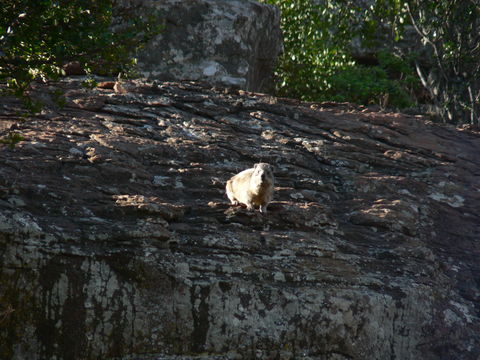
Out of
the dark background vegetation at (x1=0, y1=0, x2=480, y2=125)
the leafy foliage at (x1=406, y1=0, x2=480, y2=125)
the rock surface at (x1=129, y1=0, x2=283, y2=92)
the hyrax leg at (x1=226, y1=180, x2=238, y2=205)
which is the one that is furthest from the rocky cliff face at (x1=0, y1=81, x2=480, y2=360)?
the leafy foliage at (x1=406, y1=0, x2=480, y2=125)

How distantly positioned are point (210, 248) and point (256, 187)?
1117 millimetres

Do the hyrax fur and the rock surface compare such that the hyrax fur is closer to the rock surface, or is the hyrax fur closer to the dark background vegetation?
the dark background vegetation

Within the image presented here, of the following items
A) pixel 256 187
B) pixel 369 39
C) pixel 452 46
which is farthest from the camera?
pixel 369 39

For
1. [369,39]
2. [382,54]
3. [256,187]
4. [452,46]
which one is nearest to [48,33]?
[256,187]

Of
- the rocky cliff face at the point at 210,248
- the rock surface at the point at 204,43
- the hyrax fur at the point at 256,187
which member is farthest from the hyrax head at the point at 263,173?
the rock surface at the point at 204,43

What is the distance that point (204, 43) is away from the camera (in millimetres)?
15164

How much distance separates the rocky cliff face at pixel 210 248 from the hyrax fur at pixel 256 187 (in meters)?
0.26

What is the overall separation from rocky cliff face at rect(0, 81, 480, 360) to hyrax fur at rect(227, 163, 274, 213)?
0.26 meters

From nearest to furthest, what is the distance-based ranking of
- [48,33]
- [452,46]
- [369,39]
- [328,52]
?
[48,33], [452,46], [328,52], [369,39]

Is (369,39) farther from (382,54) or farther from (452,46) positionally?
(452,46)

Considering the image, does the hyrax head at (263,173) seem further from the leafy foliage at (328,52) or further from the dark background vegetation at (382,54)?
the leafy foliage at (328,52)

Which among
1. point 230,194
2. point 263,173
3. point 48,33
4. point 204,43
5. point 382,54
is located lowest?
point 230,194

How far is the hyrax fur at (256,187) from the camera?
9.60 m

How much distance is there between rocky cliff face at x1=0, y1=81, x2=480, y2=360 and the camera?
822 centimetres
